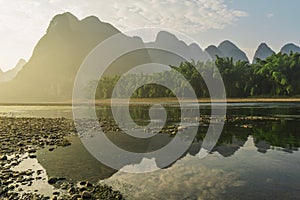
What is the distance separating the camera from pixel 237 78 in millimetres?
86938

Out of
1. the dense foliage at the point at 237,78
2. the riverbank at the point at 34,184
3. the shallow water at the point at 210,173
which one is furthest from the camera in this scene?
the dense foliage at the point at 237,78

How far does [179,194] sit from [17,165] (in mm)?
8172

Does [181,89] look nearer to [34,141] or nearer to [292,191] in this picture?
[34,141]

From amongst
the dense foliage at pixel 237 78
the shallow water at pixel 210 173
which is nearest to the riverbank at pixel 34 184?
the shallow water at pixel 210 173

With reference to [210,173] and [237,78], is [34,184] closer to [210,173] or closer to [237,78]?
[210,173]

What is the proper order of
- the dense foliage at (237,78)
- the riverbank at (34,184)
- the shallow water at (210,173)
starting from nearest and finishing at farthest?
the riverbank at (34,184) → the shallow water at (210,173) → the dense foliage at (237,78)

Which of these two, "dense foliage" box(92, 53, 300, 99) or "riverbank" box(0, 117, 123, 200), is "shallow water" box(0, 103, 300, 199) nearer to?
"riverbank" box(0, 117, 123, 200)

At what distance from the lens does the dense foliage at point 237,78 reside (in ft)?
252

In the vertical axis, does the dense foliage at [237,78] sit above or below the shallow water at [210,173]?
above

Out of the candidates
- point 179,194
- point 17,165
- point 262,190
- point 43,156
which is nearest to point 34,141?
point 43,156

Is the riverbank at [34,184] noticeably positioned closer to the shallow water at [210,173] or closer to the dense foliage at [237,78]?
the shallow water at [210,173]

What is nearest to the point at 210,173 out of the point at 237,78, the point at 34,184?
the point at 34,184

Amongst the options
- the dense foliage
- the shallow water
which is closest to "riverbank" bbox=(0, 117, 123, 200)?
the shallow water

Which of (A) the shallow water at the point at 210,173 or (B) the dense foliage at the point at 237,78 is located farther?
(B) the dense foliage at the point at 237,78
